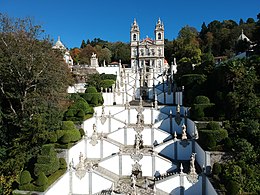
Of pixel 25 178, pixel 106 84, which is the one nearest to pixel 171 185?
pixel 25 178

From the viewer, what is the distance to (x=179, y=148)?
21.5 m

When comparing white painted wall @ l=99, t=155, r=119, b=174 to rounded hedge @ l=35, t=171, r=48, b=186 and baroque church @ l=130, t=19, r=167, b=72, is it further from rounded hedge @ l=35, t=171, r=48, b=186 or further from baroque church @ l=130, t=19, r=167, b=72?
baroque church @ l=130, t=19, r=167, b=72

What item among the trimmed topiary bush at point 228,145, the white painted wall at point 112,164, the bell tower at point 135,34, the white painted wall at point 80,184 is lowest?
the white painted wall at point 80,184

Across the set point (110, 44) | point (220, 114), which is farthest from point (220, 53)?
point (220, 114)

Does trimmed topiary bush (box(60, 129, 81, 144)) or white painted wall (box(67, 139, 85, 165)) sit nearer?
trimmed topiary bush (box(60, 129, 81, 144))

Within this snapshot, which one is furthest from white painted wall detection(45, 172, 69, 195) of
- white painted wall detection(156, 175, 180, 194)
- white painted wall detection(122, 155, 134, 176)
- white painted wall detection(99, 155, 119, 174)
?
white painted wall detection(156, 175, 180, 194)

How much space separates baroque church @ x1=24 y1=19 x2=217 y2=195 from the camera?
55.6 ft

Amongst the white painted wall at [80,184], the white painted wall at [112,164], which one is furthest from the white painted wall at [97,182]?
the white painted wall at [112,164]

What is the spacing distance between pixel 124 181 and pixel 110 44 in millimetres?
71522

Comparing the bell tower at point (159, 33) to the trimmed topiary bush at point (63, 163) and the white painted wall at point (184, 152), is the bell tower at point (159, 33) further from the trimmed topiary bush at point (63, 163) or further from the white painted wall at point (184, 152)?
the trimmed topiary bush at point (63, 163)

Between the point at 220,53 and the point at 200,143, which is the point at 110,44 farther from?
the point at 200,143

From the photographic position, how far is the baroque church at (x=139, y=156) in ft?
55.6

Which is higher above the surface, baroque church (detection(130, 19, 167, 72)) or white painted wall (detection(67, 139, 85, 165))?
baroque church (detection(130, 19, 167, 72))

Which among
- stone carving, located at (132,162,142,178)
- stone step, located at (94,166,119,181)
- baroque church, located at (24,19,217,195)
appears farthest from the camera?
stone carving, located at (132,162,142,178)
